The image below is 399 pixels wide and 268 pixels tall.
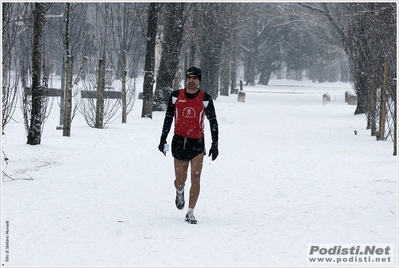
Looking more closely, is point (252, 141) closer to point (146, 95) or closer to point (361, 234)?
point (146, 95)

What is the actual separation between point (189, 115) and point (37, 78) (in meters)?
6.99

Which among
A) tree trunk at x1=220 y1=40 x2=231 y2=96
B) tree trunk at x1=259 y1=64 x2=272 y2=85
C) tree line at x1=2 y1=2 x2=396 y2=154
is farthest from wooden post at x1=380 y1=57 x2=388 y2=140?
tree trunk at x1=259 y1=64 x2=272 y2=85

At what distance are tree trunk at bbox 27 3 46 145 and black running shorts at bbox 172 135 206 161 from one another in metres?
6.77

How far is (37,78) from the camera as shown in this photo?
46.7ft

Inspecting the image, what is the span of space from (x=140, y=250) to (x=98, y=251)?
0.40m

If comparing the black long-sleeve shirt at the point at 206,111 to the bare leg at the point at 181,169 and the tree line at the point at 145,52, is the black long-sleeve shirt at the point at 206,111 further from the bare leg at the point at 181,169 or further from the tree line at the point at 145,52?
the tree line at the point at 145,52

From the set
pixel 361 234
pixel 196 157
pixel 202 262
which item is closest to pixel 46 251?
pixel 202 262

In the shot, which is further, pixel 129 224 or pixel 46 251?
pixel 129 224

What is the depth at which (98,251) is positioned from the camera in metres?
6.65

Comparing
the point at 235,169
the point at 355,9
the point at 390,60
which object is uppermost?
the point at 355,9

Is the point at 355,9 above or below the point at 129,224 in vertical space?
above

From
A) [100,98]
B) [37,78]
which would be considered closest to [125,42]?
[100,98]

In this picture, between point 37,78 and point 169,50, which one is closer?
point 37,78

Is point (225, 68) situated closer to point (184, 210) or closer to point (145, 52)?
point (145, 52)
